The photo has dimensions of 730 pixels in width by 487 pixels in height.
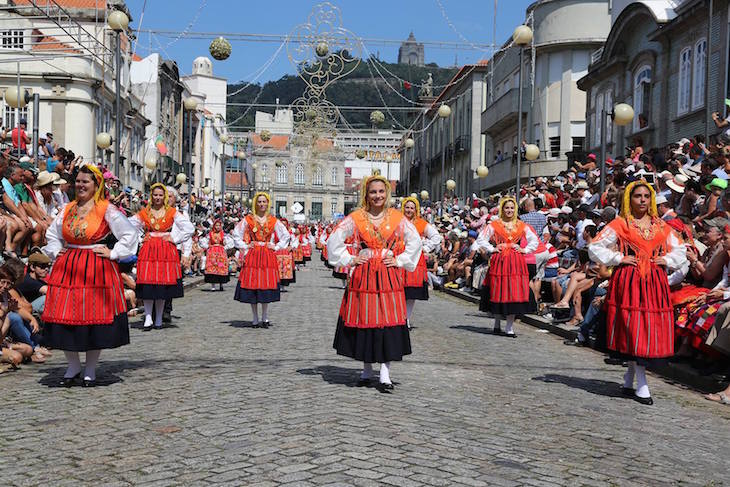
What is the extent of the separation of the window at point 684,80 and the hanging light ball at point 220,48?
11.8 m

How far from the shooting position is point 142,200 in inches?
1035

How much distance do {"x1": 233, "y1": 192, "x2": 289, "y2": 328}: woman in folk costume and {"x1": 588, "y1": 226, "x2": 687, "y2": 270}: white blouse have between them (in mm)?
6468

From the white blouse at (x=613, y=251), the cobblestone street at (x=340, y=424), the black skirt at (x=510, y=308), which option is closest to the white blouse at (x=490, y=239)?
the black skirt at (x=510, y=308)

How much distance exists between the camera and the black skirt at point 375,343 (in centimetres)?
814

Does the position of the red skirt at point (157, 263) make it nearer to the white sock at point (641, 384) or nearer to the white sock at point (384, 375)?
the white sock at point (384, 375)

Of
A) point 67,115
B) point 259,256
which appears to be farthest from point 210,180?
point 259,256

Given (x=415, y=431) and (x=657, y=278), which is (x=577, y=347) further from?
(x=415, y=431)

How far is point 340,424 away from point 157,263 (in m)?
7.70

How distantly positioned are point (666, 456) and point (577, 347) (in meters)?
6.72

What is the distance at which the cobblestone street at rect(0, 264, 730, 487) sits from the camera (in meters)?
5.23

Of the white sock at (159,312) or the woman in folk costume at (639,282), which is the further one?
the white sock at (159,312)

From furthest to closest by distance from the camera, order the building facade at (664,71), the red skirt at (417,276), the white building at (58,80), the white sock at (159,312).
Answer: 1. the white building at (58,80)
2. the building facade at (664,71)
3. the red skirt at (417,276)
4. the white sock at (159,312)

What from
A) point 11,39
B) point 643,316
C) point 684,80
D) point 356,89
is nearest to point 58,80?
point 11,39

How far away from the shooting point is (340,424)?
6344 mm
